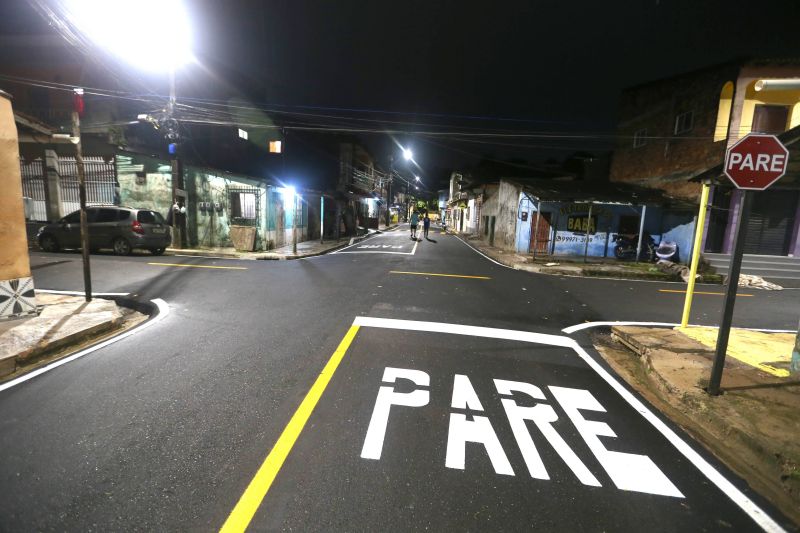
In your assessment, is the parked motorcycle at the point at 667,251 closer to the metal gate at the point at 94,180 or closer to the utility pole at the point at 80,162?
the utility pole at the point at 80,162

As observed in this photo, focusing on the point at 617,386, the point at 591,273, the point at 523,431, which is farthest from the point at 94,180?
the point at 591,273

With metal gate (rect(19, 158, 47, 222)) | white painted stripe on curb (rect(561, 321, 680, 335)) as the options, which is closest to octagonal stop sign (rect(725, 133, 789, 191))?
white painted stripe on curb (rect(561, 321, 680, 335))

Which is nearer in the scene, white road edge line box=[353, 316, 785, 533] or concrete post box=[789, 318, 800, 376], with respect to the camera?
white road edge line box=[353, 316, 785, 533]

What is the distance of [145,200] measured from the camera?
54.9 feet

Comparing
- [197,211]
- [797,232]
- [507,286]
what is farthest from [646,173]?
[197,211]

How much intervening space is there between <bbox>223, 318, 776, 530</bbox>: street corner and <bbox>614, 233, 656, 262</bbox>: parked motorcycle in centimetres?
1647

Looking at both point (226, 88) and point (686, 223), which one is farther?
point (226, 88)

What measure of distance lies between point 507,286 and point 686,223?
43.8 ft

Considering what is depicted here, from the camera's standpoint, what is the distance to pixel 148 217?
13703 mm

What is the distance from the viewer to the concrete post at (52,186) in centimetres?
1625

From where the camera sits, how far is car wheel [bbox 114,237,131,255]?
13250 millimetres

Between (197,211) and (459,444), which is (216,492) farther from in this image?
(197,211)

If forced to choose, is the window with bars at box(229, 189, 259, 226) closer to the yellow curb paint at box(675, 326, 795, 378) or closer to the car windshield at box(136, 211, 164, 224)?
the car windshield at box(136, 211, 164, 224)

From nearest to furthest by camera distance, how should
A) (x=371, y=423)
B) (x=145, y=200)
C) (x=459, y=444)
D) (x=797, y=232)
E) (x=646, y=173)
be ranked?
(x=459, y=444) → (x=371, y=423) → (x=797, y=232) → (x=145, y=200) → (x=646, y=173)
